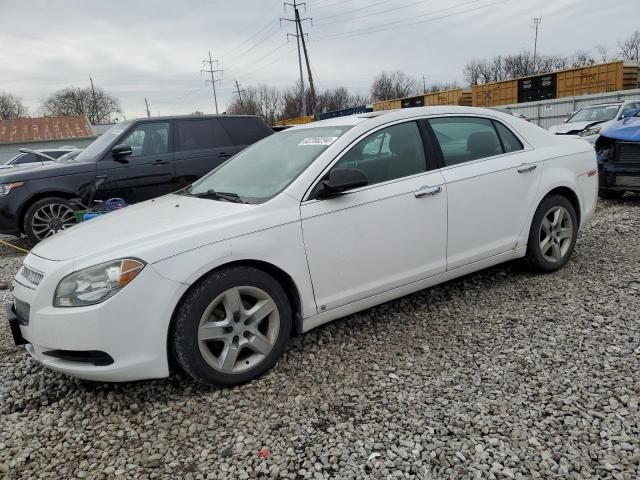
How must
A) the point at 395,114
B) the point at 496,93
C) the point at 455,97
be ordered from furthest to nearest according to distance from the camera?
the point at 455,97 → the point at 496,93 → the point at 395,114

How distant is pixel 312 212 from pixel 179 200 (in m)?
1.11

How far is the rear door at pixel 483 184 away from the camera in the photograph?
3.77 metres

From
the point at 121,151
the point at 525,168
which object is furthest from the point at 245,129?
the point at 525,168

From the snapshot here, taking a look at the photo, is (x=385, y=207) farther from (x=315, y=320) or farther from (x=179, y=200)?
(x=179, y=200)

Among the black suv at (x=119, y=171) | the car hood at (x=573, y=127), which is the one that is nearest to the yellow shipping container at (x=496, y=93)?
the car hood at (x=573, y=127)

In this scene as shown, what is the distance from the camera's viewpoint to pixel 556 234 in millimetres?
4488

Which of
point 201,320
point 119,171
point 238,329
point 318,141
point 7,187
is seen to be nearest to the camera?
point 201,320

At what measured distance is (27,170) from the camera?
23.0ft

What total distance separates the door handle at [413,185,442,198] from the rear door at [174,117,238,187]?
465 centimetres

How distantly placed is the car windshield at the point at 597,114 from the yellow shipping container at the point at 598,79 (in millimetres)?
14099

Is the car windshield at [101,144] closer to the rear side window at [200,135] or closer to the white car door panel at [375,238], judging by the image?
the rear side window at [200,135]

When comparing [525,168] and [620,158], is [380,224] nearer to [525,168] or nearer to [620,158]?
[525,168]

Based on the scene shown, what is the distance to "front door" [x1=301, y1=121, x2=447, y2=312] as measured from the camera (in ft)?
10.5

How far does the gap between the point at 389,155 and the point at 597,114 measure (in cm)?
1231
